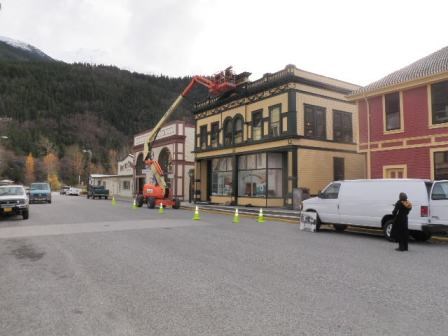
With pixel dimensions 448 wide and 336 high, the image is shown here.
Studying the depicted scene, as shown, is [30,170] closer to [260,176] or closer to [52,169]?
[52,169]

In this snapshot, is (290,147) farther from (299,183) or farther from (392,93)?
(392,93)

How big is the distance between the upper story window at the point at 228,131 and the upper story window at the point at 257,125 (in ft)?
9.82

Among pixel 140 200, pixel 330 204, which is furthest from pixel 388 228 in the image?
pixel 140 200

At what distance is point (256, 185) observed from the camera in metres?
27.9

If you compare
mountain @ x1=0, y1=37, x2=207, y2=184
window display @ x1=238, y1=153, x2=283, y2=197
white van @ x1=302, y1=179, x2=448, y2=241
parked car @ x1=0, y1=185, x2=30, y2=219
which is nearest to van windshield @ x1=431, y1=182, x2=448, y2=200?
white van @ x1=302, y1=179, x2=448, y2=241

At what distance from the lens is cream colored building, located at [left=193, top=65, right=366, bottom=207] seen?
25172 millimetres

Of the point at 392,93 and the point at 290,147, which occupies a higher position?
the point at 392,93

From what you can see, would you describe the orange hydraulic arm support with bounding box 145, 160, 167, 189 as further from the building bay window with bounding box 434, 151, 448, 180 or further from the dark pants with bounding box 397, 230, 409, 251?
the dark pants with bounding box 397, 230, 409, 251

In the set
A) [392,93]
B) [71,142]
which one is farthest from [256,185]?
[71,142]

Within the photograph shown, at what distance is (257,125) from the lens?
28266mm

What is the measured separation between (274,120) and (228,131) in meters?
5.76

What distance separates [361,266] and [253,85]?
72.6 feet

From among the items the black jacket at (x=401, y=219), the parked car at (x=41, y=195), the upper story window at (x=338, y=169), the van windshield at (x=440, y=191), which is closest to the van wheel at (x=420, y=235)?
the van windshield at (x=440, y=191)

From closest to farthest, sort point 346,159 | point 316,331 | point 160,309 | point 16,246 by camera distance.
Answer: point 316,331
point 160,309
point 16,246
point 346,159
